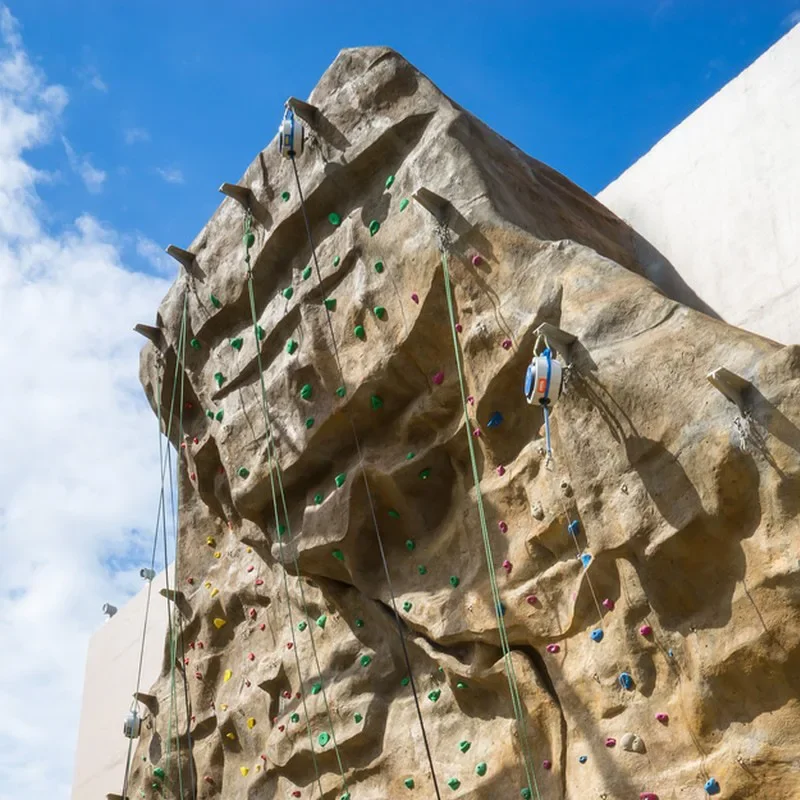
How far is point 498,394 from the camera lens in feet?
16.0

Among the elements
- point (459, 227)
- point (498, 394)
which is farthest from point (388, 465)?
point (459, 227)

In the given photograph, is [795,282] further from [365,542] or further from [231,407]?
[231,407]

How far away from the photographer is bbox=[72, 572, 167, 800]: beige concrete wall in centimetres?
898

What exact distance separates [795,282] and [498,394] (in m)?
1.54

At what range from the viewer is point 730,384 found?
12.4ft

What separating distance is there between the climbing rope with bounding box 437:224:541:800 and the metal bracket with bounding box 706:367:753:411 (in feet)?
4.07

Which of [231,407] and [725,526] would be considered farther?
[231,407]

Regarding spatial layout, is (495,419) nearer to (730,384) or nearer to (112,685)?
(730,384)

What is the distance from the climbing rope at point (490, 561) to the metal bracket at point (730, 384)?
4.07 ft

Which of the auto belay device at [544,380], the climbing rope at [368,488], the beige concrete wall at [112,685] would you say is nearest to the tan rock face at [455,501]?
the climbing rope at [368,488]

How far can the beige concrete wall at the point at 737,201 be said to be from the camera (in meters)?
5.35

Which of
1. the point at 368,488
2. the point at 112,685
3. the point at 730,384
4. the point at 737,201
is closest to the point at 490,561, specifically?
the point at 368,488

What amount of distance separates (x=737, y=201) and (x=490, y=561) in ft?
7.90

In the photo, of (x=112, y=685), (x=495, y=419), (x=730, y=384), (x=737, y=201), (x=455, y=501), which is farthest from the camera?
(x=112, y=685)
